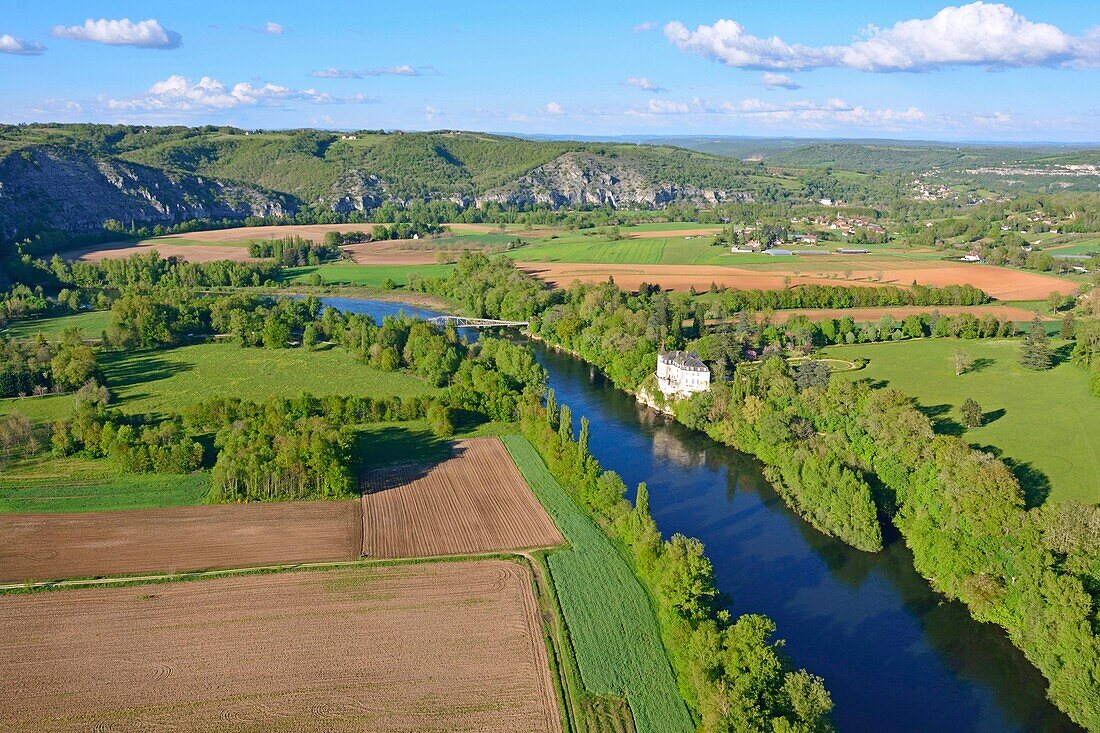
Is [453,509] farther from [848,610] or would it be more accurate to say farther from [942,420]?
[942,420]

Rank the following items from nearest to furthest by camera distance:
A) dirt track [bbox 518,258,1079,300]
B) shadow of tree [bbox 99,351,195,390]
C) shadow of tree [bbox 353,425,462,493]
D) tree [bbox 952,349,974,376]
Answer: shadow of tree [bbox 353,425,462,493], tree [bbox 952,349,974,376], shadow of tree [bbox 99,351,195,390], dirt track [bbox 518,258,1079,300]

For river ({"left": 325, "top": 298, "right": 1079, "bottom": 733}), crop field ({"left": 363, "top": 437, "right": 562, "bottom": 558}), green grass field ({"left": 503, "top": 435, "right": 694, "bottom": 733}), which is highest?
crop field ({"left": 363, "top": 437, "right": 562, "bottom": 558})

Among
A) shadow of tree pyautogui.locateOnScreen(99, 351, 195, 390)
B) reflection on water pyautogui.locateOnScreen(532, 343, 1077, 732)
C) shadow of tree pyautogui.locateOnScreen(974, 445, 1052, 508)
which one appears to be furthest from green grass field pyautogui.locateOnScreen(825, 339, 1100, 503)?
shadow of tree pyautogui.locateOnScreen(99, 351, 195, 390)

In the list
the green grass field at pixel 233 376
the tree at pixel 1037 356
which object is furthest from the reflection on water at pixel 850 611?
the tree at pixel 1037 356

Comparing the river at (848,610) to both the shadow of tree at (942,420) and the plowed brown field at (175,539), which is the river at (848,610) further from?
the plowed brown field at (175,539)

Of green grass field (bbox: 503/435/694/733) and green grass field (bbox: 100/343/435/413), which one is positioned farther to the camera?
green grass field (bbox: 100/343/435/413)

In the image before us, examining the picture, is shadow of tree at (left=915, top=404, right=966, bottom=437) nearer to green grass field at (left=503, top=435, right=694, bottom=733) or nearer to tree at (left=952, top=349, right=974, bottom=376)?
tree at (left=952, top=349, right=974, bottom=376)

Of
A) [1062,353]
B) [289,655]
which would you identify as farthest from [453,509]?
[1062,353]
